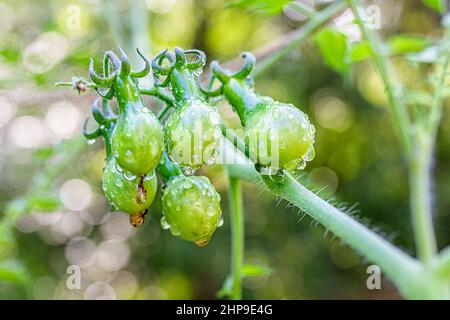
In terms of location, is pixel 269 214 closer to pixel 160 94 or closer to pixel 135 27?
pixel 135 27

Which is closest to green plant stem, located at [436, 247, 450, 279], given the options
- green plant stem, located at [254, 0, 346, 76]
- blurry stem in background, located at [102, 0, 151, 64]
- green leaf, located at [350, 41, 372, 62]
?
green leaf, located at [350, 41, 372, 62]

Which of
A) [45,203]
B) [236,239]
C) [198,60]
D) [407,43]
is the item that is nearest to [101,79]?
[198,60]

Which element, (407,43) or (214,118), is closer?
(214,118)

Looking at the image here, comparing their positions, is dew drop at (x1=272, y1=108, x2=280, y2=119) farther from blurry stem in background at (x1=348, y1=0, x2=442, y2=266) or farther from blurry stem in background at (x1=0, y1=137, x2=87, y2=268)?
blurry stem in background at (x1=0, y1=137, x2=87, y2=268)

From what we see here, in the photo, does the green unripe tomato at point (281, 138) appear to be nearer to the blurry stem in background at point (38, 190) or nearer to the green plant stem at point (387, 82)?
the green plant stem at point (387, 82)
